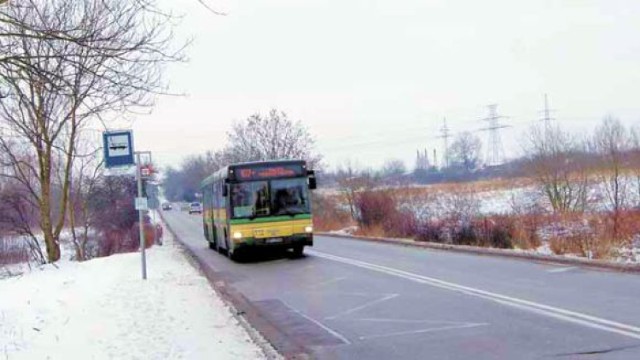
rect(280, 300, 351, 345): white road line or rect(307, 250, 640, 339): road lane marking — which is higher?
rect(307, 250, 640, 339): road lane marking

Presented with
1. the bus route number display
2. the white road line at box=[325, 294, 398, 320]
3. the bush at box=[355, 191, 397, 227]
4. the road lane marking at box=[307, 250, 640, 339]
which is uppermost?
the bus route number display

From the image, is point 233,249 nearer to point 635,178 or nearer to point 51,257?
point 51,257

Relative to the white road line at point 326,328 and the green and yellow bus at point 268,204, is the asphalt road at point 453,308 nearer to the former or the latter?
the white road line at point 326,328

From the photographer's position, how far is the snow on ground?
339 inches

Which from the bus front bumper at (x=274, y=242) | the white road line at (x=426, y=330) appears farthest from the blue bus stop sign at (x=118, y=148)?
the white road line at (x=426, y=330)

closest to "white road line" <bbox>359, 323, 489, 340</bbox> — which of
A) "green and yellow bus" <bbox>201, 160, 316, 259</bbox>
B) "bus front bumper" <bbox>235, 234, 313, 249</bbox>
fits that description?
"green and yellow bus" <bbox>201, 160, 316, 259</bbox>

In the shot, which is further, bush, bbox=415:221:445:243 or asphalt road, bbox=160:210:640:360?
bush, bbox=415:221:445:243

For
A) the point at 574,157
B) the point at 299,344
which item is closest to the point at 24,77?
the point at 299,344

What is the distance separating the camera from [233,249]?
75.4 ft

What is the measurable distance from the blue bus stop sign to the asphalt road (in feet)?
11.9

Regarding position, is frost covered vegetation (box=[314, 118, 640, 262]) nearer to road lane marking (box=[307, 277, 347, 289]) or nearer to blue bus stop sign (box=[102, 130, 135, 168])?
road lane marking (box=[307, 277, 347, 289])

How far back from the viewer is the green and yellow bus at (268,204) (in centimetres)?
2247

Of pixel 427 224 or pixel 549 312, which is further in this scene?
pixel 427 224

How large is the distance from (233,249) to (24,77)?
1451cm
